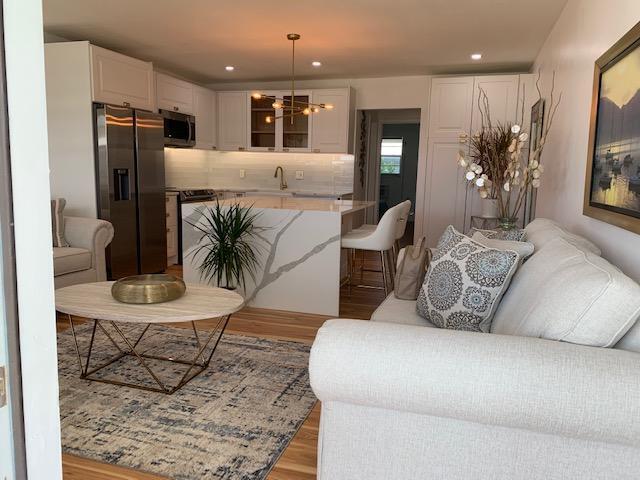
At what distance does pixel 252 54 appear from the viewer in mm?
5488

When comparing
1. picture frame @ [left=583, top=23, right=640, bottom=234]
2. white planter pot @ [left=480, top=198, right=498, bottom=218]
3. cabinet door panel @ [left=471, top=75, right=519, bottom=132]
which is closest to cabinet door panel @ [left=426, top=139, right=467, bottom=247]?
white planter pot @ [left=480, top=198, right=498, bottom=218]

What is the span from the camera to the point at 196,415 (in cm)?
232

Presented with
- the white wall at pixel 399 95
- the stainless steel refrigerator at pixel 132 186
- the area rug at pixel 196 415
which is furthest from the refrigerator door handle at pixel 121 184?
the white wall at pixel 399 95

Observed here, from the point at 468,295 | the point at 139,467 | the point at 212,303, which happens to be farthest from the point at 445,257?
the point at 139,467

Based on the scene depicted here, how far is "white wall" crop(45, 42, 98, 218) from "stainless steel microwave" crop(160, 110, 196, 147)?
1.15m

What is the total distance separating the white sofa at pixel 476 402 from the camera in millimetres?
1165

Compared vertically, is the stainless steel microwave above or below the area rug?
above

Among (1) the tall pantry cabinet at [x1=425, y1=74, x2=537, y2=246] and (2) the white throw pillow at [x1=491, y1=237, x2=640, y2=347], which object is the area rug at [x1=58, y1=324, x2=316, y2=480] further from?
(1) the tall pantry cabinet at [x1=425, y1=74, x2=537, y2=246]

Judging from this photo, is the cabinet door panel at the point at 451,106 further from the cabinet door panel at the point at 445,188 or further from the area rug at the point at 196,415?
the area rug at the point at 196,415

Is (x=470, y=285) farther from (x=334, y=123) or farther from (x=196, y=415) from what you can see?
(x=334, y=123)

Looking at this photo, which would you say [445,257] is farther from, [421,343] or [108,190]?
[108,190]

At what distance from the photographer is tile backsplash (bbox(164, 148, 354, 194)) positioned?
6918 millimetres

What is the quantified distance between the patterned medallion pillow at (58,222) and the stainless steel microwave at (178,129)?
192 centimetres

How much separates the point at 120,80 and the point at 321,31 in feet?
A: 6.91
